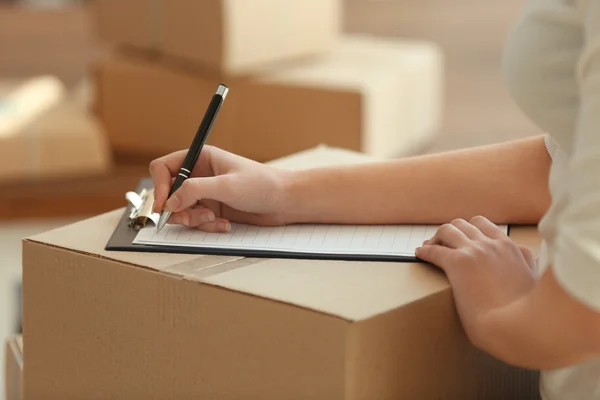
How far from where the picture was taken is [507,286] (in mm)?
793

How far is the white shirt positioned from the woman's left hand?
0.03 metres

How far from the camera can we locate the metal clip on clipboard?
986mm

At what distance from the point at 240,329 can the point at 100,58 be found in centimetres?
288

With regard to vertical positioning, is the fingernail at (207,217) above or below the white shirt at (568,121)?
below

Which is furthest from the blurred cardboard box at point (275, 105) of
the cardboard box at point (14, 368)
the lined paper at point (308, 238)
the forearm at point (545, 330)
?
the forearm at point (545, 330)

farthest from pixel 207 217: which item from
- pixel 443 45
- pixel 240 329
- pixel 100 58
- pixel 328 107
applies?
pixel 443 45

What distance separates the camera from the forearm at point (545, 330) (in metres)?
0.69

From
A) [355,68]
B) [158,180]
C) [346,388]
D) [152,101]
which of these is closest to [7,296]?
[152,101]

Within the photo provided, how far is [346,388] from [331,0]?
7.08 ft

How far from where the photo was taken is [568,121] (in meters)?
0.73

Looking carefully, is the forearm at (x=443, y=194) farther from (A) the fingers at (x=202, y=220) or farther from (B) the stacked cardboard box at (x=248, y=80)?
(B) the stacked cardboard box at (x=248, y=80)

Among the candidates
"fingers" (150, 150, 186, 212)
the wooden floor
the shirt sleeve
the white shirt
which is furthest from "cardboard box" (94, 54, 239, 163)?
the shirt sleeve

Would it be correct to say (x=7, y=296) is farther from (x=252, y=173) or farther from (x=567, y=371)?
(x=567, y=371)

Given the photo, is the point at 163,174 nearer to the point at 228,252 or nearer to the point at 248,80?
the point at 228,252
